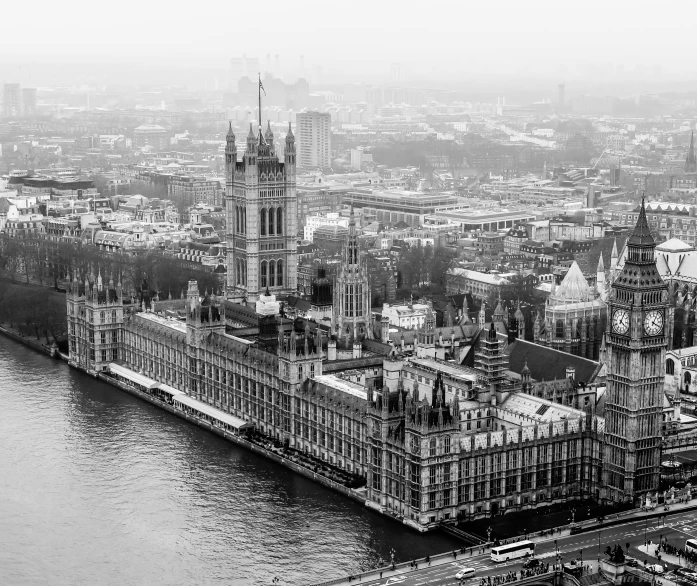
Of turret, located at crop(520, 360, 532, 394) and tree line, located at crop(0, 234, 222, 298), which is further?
tree line, located at crop(0, 234, 222, 298)

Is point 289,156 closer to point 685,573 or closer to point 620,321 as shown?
point 620,321

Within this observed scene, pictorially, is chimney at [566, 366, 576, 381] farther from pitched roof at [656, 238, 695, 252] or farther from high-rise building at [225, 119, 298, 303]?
pitched roof at [656, 238, 695, 252]

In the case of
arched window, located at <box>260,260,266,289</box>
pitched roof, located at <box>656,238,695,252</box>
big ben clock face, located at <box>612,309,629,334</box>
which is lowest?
arched window, located at <box>260,260,266,289</box>

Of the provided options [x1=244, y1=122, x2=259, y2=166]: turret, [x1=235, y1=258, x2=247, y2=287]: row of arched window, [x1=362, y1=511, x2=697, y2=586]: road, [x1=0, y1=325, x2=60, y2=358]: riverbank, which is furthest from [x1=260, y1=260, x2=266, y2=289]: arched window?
[x1=362, y1=511, x2=697, y2=586]: road

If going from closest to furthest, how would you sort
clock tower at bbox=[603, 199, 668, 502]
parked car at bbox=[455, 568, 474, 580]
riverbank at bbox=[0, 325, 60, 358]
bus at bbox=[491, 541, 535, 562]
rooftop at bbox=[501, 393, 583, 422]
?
1. parked car at bbox=[455, 568, 474, 580]
2. bus at bbox=[491, 541, 535, 562]
3. clock tower at bbox=[603, 199, 668, 502]
4. rooftop at bbox=[501, 393, 583, 422]
5. riverbank at bbox=[0, 325, 60, 358]

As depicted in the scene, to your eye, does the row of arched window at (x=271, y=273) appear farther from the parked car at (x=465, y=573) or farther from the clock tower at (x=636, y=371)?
the parked car at (x=465, y=573)

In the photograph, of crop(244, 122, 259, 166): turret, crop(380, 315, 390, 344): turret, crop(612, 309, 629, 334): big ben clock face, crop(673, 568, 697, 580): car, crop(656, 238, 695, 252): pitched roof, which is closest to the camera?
crop(673, 568, 697, 580): car

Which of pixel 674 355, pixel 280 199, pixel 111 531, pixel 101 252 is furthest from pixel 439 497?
pixel 101 252

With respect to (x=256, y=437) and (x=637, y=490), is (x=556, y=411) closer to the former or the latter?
(x=637, y=490)
